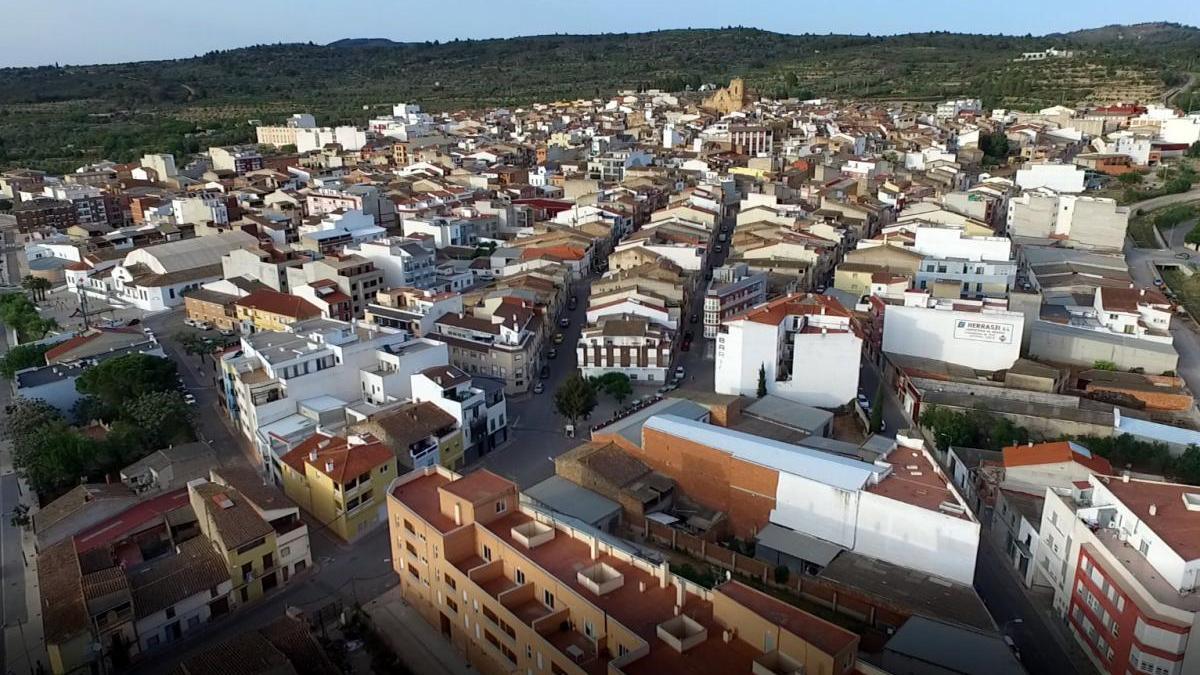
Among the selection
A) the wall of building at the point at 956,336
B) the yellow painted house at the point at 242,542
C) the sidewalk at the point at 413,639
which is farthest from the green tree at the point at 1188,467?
the yellow painted house at the point at 242,542

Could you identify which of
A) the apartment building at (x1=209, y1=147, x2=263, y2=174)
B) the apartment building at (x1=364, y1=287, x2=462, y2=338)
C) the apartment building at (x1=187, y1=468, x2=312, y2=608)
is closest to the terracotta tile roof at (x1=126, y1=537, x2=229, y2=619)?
the apartment building at (x1=187, y1=468, x2=312, y2=608)

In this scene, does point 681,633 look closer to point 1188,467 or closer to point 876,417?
point 876,417

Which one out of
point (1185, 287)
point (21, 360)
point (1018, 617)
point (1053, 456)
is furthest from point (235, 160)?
point (1018, 617)

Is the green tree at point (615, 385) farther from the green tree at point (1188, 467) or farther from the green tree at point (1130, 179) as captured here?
the green tree at point (1130, 179)

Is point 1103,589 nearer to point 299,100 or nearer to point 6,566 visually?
point 6,566

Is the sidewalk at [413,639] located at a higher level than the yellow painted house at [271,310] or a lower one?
lower

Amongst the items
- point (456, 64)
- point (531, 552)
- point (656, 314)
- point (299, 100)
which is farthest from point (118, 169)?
point (456, 64)

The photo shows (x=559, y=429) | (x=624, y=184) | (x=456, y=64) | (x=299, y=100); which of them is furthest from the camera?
(x=456, y=64)

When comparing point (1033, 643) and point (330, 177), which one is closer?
point (1033, 643)
